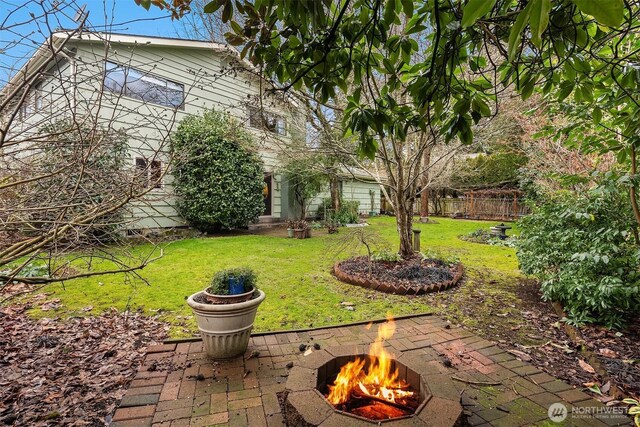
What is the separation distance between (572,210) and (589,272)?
802 millimetres

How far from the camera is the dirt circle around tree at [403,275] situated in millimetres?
5400

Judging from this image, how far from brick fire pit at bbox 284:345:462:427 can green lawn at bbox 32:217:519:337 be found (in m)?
1.59

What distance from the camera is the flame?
2.24 m

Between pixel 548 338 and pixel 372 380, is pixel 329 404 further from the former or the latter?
pixel 548 338

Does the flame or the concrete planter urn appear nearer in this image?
the flame

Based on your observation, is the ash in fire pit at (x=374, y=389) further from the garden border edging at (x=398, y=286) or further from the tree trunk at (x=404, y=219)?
the tree trunk at (x=404, y=219)

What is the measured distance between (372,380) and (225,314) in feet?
4.98

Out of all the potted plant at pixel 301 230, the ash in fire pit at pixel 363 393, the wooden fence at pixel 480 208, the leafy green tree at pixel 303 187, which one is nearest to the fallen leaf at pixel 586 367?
the ash in fire pit at pixel 363 393

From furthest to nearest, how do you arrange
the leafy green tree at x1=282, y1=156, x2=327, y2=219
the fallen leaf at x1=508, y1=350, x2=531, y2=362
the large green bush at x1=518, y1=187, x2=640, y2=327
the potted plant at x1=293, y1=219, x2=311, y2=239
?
the leafy green tree at x1=282, y1=156, x2=327, y2=219, the potted plant at x1=293, y1=219, x2=311, y2=239, the large green bush at x1=518, y1=187, x2=640, y2=327, the fallen leaf at x1=508, y1=350, x2=531, y2=362

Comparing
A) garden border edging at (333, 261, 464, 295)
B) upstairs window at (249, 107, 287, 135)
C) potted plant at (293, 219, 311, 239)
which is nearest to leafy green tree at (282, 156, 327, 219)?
potted plant at (293, 219, 311, 239)

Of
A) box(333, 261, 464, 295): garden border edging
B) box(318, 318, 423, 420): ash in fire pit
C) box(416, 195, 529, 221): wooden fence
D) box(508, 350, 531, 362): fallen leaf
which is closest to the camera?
box(318, 318, 423, 420): ash in fire pit

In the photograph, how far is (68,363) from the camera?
3.14 m

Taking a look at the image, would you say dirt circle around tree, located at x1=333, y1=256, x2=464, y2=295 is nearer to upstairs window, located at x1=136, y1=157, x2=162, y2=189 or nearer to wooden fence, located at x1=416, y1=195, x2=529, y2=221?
upstairs window, located at x1=136, y1=157, x2=162, y2=189

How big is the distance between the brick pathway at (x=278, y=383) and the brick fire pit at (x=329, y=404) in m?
0.11
